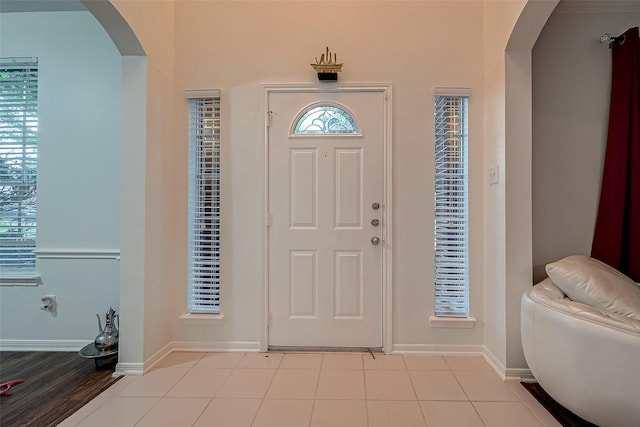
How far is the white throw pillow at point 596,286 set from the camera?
154cm

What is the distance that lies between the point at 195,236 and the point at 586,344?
254cm

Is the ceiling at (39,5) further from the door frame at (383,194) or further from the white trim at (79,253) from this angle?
the white trim at (79,253)

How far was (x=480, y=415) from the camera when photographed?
165cm

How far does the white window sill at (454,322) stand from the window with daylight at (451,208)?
4cm

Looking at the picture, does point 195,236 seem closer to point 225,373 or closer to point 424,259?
point 225,373

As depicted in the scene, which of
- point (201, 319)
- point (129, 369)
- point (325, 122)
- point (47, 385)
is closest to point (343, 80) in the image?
point (325, 122)

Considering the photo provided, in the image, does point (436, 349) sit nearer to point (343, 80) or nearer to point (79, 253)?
point (343, 80)

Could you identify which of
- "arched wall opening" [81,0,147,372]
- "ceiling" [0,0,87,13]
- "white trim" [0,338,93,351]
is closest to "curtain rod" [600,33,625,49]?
"arched wall opening" [81,0,147,372]

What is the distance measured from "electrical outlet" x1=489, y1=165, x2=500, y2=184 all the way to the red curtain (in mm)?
777

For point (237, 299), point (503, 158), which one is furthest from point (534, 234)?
point (237, 299)

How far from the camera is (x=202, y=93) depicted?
244cm

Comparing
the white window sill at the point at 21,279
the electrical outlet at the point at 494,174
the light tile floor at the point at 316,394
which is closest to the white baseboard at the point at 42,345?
the white window sill at the point at 21,279

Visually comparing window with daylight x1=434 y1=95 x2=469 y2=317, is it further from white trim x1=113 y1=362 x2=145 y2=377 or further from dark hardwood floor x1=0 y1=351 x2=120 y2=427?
dark hardwood floor x1=0 y1=351 x2=120 y2=427

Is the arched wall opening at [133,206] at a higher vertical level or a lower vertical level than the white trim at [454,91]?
lower
